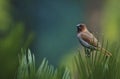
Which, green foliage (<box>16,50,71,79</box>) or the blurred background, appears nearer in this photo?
green foliage (<box>16,50,71,79</box>)

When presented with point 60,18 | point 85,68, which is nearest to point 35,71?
point 85,68

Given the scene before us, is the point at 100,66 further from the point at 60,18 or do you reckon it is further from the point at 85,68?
the point at 60,18

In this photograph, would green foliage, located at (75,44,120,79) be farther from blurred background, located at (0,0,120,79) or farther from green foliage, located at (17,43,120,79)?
blurred background, located at (0,0,120,79)

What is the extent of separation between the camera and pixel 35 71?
3.07ft

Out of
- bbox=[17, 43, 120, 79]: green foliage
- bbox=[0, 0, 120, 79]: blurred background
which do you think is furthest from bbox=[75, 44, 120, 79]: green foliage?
bbox=[0, 0, 120, 79]: blurred background

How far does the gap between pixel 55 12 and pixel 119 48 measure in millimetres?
6039

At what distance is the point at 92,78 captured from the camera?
0.90 meters

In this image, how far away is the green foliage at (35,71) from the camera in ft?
3.02

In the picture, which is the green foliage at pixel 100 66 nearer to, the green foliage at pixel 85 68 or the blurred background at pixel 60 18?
the green foliage at pixel 85 68

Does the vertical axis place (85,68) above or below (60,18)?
below

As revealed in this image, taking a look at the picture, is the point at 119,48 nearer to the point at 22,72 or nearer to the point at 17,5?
the point at 22,72

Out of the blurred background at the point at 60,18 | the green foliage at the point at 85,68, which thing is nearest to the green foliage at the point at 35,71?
the green foliage at the point at 85,68

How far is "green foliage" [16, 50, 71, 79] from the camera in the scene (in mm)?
922

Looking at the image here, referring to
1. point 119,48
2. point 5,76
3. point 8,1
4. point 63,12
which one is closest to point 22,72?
point 5,76
